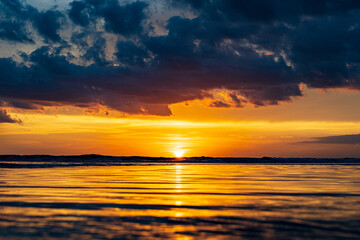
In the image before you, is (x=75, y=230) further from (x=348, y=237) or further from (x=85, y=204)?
(x=348, y=237)

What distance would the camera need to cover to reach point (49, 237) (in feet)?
36.2

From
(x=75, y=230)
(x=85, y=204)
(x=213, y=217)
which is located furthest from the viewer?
(x=85, y=204)

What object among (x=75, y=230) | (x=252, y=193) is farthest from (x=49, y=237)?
(x=252, y=193)

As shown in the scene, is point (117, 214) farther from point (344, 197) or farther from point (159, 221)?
point (344, 197)

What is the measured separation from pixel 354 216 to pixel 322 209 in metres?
1.70

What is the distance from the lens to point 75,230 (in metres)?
12.0

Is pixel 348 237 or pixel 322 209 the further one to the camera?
pixel 322 209

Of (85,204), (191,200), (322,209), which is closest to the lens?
(322,209)

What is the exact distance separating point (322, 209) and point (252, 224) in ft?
14.5

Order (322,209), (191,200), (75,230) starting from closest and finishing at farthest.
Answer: (75,230) < (322,209) < (191,200)

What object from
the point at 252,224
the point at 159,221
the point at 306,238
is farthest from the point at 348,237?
the point at 159,221

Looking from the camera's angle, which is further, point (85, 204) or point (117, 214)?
point (85, 204)

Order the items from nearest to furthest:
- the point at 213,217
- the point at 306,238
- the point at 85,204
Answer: the point at 306,238 < the point at 213,217 < the point at 85,204

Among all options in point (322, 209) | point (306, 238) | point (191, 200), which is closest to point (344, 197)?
point (322, 209)
